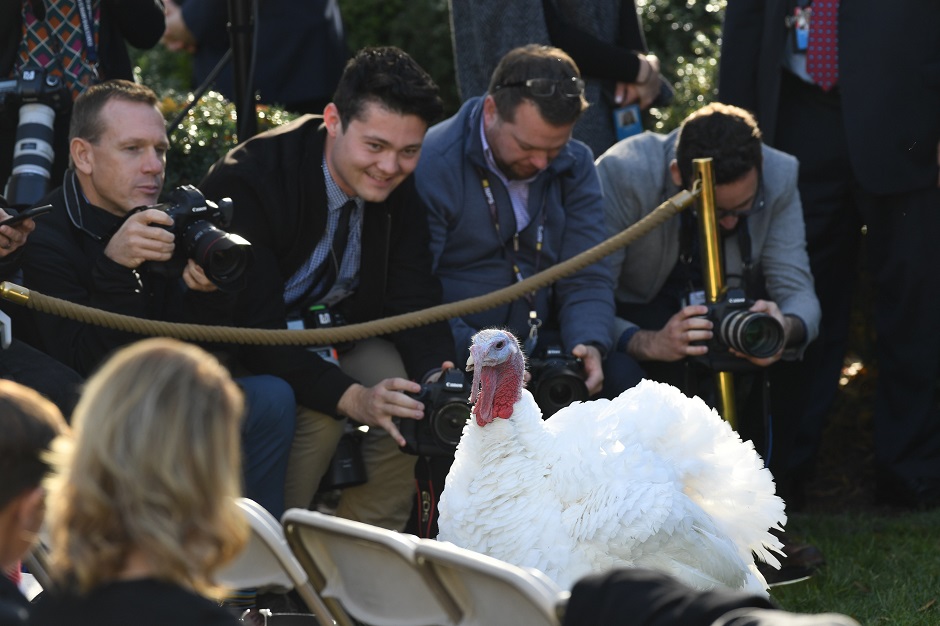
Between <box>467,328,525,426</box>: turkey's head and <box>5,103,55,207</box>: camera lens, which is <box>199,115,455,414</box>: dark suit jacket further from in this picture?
<box>467,328,525,426</box>: turkey's head

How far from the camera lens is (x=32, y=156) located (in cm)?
499

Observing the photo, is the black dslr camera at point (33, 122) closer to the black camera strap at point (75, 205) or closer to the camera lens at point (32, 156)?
the camera lens at point (32, 156)

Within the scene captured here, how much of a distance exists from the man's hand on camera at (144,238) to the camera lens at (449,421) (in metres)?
1.06

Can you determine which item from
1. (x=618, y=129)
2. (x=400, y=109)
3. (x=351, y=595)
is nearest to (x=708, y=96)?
(x=618, y=129)

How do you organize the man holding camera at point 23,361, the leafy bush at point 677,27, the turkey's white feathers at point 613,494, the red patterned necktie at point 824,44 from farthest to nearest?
the leafy bush at point 677,27
the red patterned necktie at point 824,44
the man holding camera at point 23,361
the turkey's white feathers at point 613,494

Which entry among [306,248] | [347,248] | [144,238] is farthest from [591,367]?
[144,238]

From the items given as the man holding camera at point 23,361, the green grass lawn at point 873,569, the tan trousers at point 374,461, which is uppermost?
the man holding camera at point 23,361

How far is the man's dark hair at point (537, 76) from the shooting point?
17.5 feet

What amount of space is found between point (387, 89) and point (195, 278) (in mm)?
1113

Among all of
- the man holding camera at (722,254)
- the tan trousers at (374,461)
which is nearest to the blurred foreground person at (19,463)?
the tan trousers at (374,461)

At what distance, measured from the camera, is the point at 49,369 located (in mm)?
4262

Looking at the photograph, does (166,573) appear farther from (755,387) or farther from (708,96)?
(708,96)

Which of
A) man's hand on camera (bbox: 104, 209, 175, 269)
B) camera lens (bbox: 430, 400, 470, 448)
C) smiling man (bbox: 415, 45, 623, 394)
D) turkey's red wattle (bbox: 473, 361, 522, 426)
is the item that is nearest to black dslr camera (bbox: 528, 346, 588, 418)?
smiling man (bbox: 415, 45, 623, 394)

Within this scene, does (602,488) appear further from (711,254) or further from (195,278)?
(711,254)
